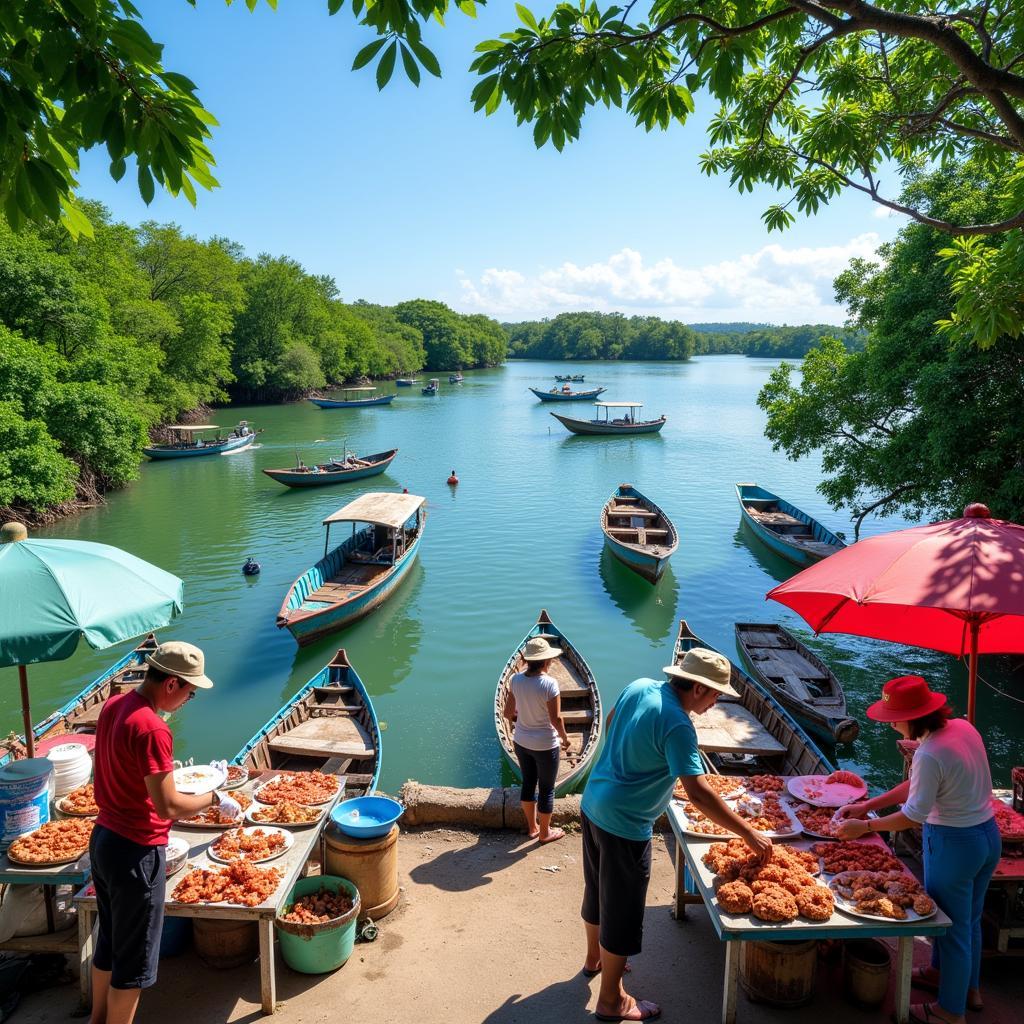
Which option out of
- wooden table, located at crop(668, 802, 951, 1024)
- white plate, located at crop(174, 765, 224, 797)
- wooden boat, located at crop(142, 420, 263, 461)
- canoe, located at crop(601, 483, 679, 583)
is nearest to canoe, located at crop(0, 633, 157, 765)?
white plate, located at crop(174, 765, 224, 797)

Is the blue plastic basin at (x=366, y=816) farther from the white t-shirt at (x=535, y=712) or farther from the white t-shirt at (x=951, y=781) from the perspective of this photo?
the white t-shirt at (x=951, y=781)

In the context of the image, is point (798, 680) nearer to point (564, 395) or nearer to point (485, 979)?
point (485, 979)

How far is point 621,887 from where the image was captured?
4.45 metres

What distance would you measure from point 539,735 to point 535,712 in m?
0.23

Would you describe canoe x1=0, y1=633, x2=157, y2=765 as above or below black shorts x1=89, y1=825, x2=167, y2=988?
below

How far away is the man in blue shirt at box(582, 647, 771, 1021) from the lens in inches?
164

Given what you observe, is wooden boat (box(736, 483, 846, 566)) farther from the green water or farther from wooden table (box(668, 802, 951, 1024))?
wooden table (box(668, 802, 951, 1024))

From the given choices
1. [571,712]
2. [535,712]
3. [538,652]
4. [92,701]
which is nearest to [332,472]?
[92,701]

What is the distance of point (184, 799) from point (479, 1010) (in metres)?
2.44

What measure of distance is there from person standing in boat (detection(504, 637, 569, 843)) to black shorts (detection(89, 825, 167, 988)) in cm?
357

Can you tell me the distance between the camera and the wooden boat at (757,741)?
378 inches

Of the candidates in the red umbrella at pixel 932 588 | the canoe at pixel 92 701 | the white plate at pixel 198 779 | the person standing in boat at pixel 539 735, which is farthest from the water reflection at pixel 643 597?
the white plate at pixel 198 779

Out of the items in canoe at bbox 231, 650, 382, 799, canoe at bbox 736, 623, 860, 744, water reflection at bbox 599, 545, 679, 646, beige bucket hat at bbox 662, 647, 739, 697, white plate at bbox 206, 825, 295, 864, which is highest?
beige bucket hat at bbox 662, 647, 739, 697

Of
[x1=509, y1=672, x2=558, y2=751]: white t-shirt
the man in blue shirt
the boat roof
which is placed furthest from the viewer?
the boat roof
